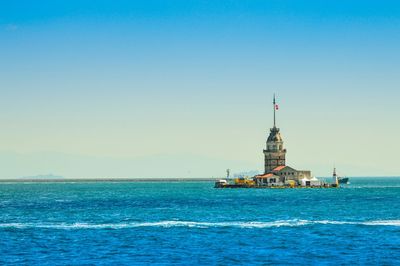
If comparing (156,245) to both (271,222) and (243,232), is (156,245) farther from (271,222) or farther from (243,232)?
(271,222)

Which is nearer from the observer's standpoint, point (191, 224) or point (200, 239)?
point (200, 239)

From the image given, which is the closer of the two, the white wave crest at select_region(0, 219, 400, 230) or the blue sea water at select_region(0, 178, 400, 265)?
the blue sea water at select_region(0, 178, 400, 265)

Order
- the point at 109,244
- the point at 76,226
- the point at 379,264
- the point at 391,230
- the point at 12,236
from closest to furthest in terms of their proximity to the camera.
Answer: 1. the point at 379,264
2. the point at 109,244
3. the point at 12,236
4. the point at 391,230
5. the point at 76,226

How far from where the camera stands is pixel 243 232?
244 feet

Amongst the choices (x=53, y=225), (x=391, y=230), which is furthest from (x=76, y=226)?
(x=391, y=230)

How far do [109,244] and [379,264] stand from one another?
24.8m

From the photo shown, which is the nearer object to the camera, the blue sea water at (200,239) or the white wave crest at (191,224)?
the blue sea water at (200,239)

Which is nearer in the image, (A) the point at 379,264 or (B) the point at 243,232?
(A) the point at 379,264

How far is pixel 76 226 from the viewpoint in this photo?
8175 centimetres

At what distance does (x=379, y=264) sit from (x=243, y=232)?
23.1 meters

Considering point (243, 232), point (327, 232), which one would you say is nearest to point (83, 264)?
point (243, 232)

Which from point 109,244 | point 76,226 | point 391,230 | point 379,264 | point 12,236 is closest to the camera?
point 379,264

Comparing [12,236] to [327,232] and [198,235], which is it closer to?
[198,235]

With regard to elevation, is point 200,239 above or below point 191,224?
below
